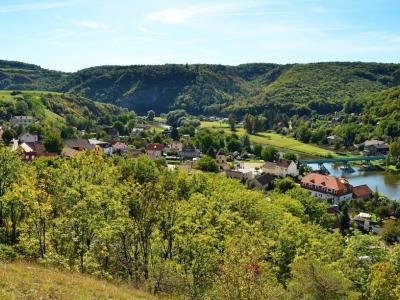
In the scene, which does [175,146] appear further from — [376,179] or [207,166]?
[376,179]

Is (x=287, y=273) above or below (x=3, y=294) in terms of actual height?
below

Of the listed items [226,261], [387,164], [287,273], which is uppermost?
[226,261]

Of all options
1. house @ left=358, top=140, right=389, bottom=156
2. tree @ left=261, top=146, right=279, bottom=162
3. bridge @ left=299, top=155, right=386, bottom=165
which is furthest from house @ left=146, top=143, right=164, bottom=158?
house @ left=358, top=140, right=389, bottom=156

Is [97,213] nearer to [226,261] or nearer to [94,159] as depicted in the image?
[226,261]

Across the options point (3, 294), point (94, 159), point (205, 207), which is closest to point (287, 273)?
point (205, 207)

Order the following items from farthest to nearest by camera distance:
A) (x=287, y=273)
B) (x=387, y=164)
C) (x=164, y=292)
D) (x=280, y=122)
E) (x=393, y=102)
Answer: (x=280, y=122), (x=393, y=102), (x=387, y=164), (x=287, y=273), (x=164, y=292)

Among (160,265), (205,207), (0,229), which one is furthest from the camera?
(205,207)

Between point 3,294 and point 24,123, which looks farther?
point 24,123
